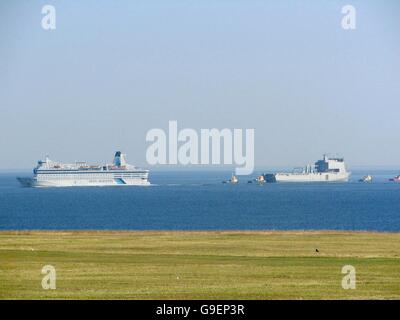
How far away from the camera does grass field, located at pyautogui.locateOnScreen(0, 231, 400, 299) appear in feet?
70.5

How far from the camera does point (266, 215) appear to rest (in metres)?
104

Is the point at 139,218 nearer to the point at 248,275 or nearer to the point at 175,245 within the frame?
the point at 175,245

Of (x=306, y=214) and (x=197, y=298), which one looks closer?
(x=197, y=298)

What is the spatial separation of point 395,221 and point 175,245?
5582 centimetres

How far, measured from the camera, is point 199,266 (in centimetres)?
2753

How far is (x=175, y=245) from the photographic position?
38.4 meters

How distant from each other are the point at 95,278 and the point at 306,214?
83742 millimetres

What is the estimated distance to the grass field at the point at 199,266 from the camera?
2148cm
